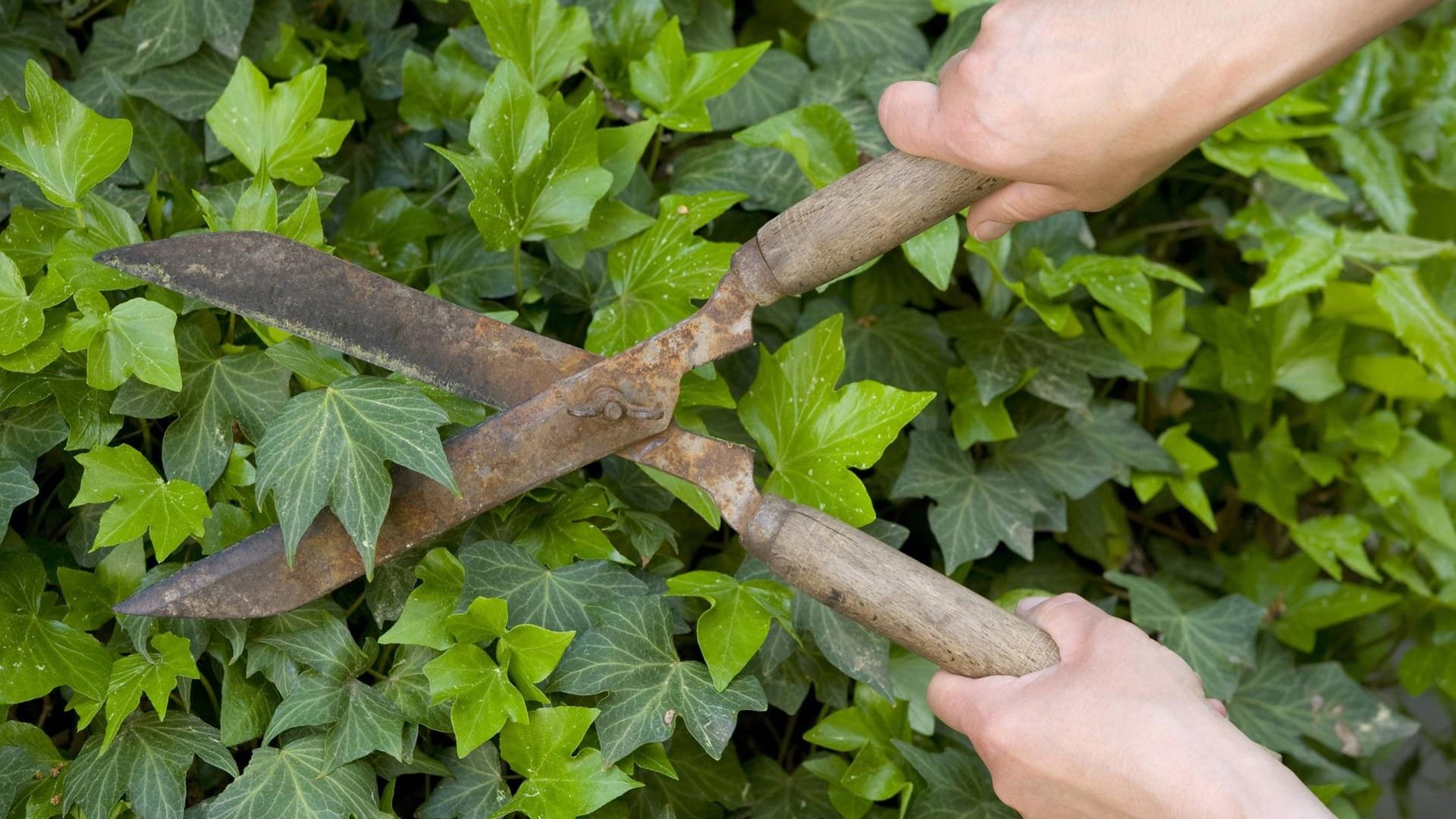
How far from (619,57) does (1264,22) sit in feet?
1.47

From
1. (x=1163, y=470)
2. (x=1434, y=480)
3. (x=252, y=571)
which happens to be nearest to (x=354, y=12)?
(x=252, y=571)

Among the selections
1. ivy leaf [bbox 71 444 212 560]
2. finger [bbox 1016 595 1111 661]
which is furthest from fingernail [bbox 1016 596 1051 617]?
ivy leaf [bbox 71 444 212 560]

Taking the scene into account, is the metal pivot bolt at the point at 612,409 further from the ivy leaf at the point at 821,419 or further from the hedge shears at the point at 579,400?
the ivy leaf at the point at 821,419

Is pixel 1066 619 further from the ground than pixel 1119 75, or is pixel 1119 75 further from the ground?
pixel 1119 75

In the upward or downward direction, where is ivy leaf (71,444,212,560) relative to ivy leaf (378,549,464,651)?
upward

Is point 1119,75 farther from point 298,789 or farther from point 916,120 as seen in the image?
point 298,789

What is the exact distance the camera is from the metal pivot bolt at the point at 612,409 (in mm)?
591

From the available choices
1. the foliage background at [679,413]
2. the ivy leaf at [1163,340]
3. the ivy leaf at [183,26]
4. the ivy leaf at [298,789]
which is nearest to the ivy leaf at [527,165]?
the foliage background at [679,413]

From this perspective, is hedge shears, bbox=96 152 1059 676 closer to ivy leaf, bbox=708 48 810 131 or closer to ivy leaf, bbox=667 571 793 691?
ivy leaf, bbox=667 571 793 691

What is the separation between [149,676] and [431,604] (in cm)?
16

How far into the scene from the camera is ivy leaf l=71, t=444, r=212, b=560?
606 millimetres

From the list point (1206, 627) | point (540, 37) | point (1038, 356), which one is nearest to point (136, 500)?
point (540, 37)

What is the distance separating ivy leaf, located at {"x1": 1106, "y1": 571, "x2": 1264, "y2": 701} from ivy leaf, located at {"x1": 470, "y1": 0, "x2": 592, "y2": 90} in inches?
21.0

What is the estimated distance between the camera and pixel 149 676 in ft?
2.02
